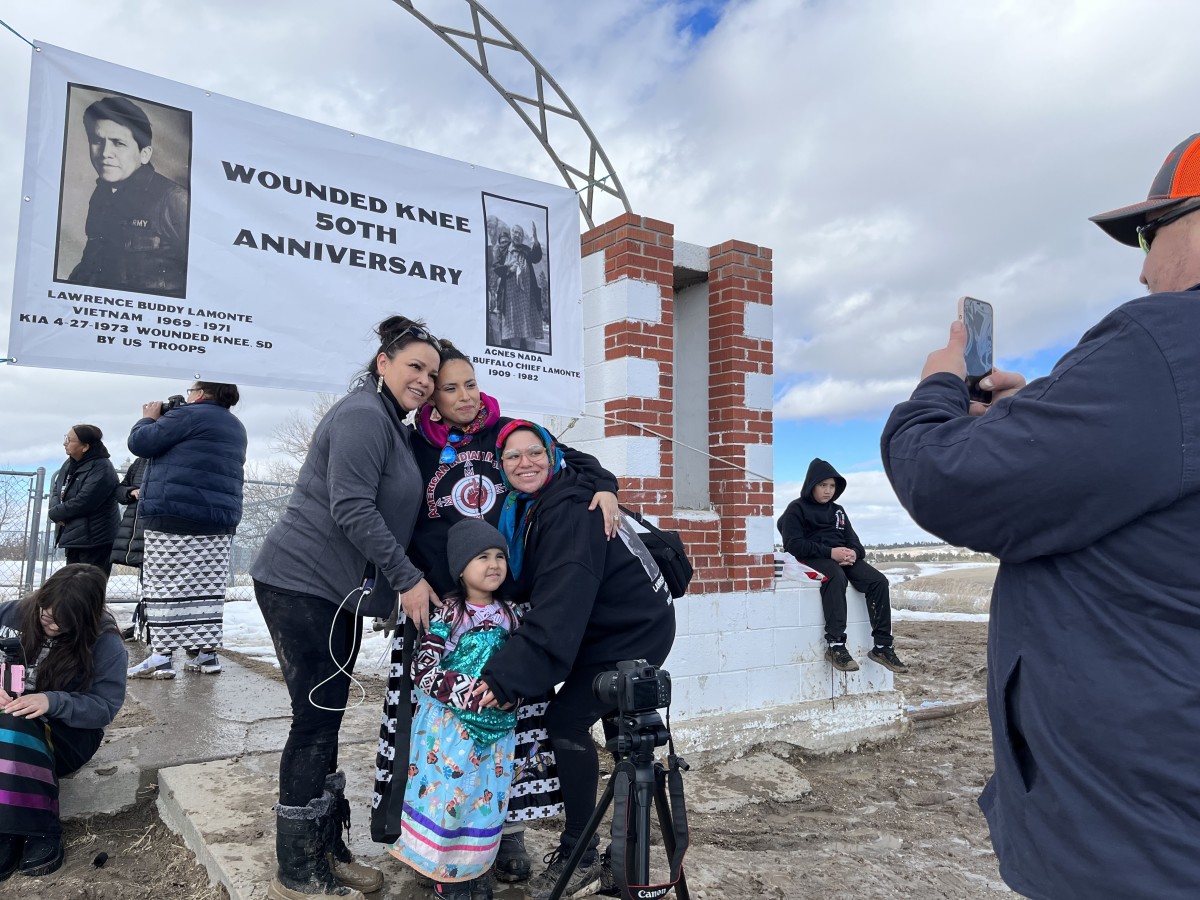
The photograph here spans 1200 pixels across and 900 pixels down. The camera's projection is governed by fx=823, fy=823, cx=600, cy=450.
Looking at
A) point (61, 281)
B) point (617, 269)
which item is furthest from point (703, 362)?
point (61, 281)

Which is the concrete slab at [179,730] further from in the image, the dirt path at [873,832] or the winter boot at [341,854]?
the dirt path at [873,832]

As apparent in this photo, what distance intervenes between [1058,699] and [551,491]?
6.04 feet

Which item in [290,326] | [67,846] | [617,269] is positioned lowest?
[67,846]

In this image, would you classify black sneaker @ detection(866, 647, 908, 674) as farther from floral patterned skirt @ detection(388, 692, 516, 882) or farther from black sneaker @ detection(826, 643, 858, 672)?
floral patterned skirt @ detection(388, 692, 516, 882)

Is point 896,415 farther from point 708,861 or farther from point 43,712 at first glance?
point 43,712

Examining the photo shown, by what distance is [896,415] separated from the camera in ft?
5.05

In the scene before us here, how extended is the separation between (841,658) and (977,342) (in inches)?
169

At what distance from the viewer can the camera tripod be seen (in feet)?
6.88

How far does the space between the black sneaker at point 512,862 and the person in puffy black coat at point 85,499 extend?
444 centimetres

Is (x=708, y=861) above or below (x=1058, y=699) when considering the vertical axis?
below

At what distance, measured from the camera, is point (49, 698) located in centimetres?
333

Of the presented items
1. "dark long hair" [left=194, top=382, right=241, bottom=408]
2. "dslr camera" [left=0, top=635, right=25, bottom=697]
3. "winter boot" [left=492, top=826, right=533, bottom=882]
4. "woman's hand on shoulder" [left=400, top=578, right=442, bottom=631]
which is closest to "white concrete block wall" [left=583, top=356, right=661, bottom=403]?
"dark long hair" [left=194, top=382, right=241, bottom=408]

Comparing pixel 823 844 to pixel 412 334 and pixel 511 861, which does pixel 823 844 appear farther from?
pixel 412 334

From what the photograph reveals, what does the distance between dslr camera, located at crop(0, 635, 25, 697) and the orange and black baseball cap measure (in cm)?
393
